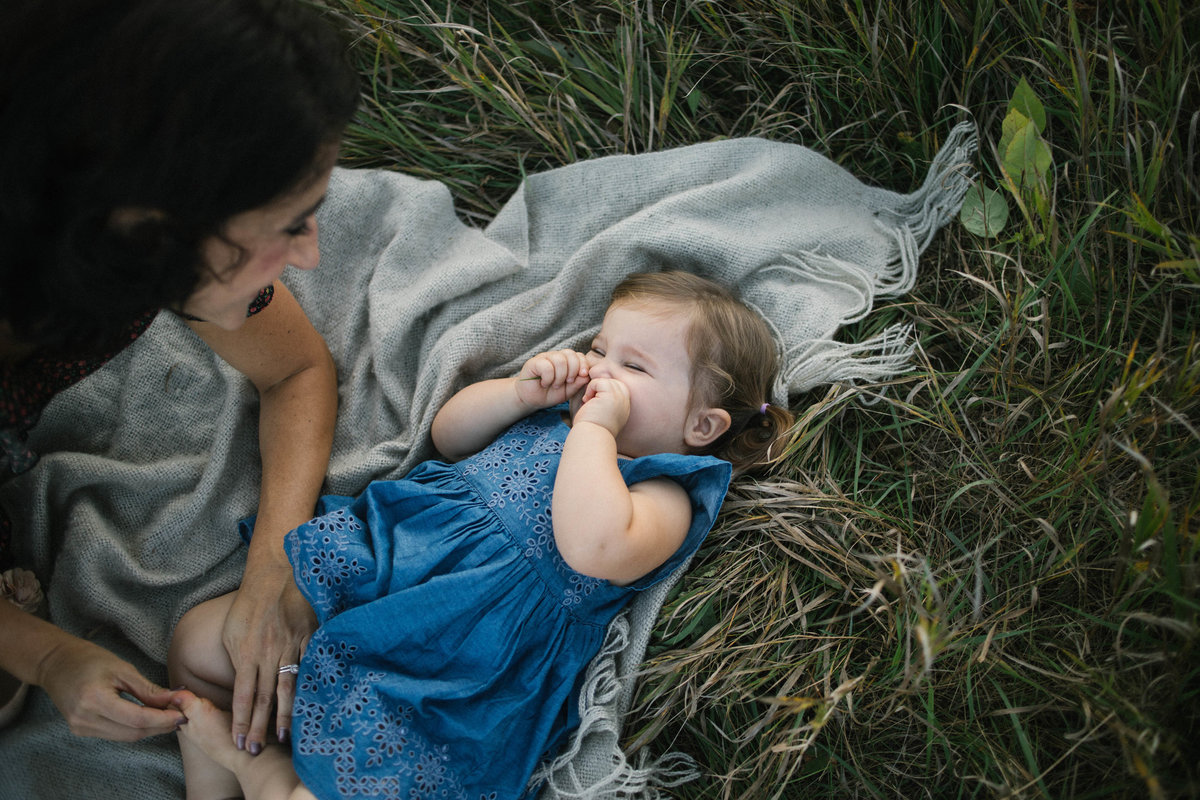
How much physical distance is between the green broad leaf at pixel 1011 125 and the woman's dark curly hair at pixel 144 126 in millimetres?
1249

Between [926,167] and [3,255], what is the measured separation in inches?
68.0

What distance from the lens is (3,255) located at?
0.93m

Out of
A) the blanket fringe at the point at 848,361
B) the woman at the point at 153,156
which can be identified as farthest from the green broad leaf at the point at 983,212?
the woman at the point at 153,156

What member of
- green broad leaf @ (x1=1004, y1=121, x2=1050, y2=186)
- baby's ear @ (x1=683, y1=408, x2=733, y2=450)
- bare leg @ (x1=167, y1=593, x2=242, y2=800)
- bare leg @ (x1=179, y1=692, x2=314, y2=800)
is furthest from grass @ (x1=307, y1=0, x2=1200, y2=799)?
bare leg @ (x1=167, y1=593, x2=242, y2=800)

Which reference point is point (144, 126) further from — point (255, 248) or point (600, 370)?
point (600, 370)

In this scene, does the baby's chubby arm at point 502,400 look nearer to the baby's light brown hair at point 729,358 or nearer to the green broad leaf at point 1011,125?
the baby's light brown hair at point 729,358

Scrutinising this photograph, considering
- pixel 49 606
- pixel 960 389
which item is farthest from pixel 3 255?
pixel 960 389

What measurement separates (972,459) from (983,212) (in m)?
0.52

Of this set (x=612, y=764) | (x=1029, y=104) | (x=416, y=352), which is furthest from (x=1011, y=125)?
(x=612, y=764)

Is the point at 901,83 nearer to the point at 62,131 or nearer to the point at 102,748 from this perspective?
the point at 62,131

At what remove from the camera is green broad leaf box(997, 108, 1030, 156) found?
150 centimetres

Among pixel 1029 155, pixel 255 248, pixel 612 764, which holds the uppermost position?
pixel 255 248

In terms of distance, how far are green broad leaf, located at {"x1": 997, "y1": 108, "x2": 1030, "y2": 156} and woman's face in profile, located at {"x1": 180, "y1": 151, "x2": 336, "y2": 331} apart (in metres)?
1.25

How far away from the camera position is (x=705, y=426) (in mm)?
1524
